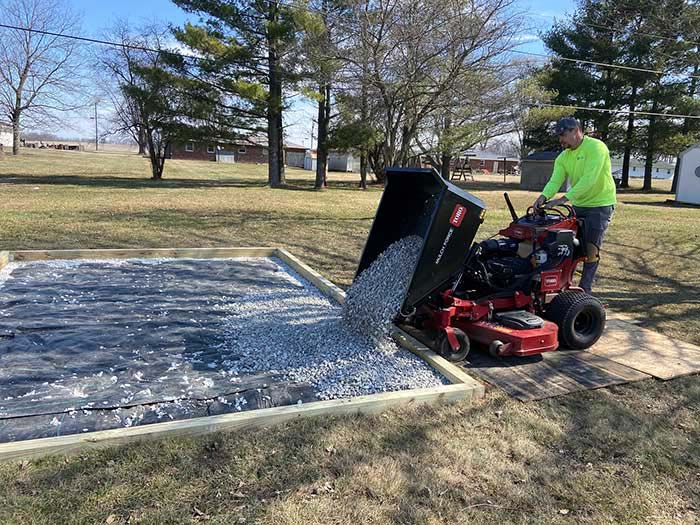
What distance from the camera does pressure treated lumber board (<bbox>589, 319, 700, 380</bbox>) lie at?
12.1 ft

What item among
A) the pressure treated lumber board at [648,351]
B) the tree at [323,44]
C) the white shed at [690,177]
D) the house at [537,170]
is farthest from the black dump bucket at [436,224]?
the house at [537,170]

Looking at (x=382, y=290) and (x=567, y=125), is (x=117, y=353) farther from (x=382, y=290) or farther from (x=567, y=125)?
(x=567, y=125)

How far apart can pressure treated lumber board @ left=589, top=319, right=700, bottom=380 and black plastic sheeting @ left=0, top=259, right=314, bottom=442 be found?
2.34 meters

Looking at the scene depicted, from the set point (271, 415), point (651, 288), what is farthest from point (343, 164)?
point (271, 415)

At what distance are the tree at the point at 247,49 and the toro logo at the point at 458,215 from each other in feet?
51.8

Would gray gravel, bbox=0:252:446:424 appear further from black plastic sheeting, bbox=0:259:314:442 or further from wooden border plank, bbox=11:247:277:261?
wooden border plank, bbox=11:247:277:261

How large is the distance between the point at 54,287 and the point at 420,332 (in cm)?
352

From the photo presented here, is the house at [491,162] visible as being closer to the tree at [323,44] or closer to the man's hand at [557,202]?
the tree at [323,44]

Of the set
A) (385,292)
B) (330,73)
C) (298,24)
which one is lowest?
(385,292)

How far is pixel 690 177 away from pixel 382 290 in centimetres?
1995

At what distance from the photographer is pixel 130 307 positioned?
14.9 ft

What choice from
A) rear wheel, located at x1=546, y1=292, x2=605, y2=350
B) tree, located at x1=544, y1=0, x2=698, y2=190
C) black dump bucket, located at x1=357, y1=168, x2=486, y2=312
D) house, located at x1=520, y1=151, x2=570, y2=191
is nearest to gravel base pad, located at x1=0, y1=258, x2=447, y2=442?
black dump bucket, located at x1=357, y1=168, x2=486, y2=312

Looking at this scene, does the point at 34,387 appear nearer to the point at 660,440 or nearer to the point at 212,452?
the point at 212,452

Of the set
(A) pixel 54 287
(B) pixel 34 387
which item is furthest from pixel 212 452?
(A) pixel 54 287
